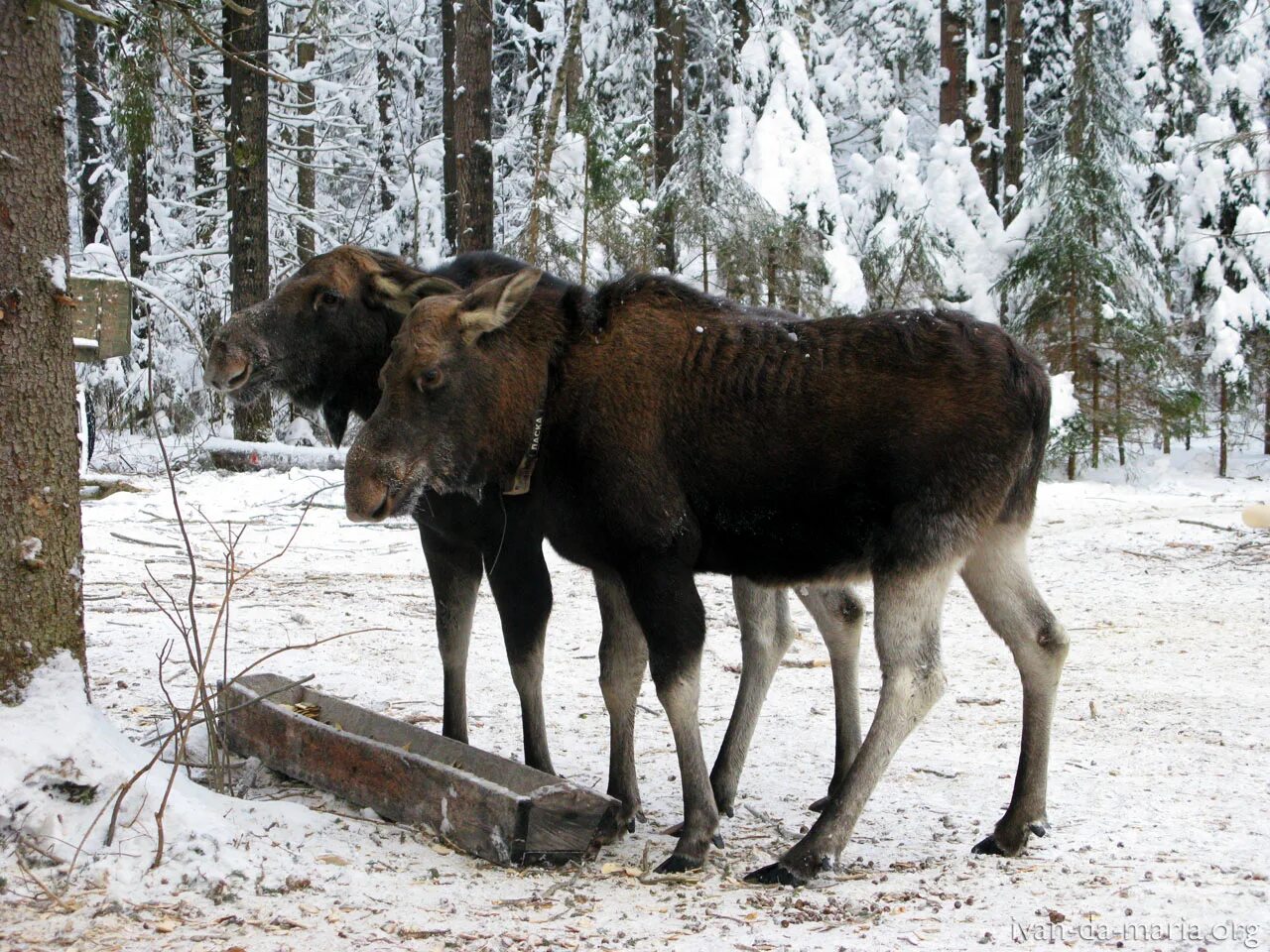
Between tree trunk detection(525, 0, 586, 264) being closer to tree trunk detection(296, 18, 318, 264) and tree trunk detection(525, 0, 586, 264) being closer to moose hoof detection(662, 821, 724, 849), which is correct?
tree trunk detection(296, 18, 318, 264)

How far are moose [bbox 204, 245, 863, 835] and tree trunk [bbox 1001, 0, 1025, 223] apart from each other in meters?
19.9

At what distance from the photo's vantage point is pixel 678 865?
175 inches

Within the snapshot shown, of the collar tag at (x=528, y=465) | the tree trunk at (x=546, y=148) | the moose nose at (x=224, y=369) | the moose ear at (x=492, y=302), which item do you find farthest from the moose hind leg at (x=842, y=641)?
the tree trunk at (x=546, y=148)

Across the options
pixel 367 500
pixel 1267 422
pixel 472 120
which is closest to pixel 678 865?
pixel 367 500

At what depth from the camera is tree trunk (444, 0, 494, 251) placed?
14727 millimetres

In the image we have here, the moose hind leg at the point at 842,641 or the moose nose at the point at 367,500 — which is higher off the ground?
the moose nose at the point at 367,500

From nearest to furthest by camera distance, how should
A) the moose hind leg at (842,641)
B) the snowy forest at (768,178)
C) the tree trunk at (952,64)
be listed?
1. the moose hind leg at (842,641)
2. the snowy forest at (768,178)
3. the tree trunk at (952,64)

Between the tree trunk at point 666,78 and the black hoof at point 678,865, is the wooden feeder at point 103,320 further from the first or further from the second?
the tree trunk at point 666,78

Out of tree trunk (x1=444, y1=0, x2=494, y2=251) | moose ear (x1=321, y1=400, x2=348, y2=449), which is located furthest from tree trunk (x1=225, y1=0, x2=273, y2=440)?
moose ear (x1=321, y1=400, x2=348, y2=449)

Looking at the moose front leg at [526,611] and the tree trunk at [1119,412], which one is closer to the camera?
the moose front leg at [526,611]

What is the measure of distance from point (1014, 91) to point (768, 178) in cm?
767

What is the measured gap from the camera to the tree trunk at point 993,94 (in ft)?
87.4

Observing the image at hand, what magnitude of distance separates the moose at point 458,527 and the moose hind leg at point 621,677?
0.07ft

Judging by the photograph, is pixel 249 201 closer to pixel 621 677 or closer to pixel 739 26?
pixel 621 677
